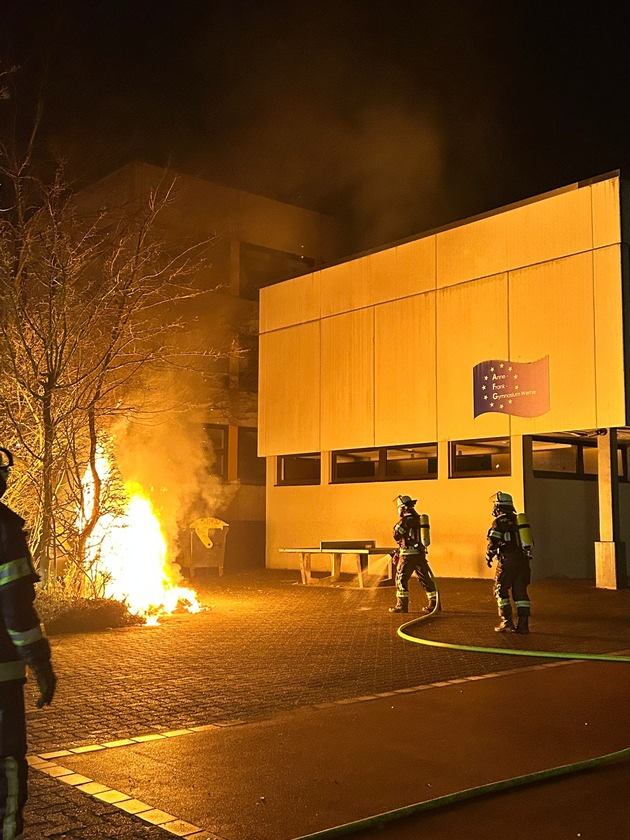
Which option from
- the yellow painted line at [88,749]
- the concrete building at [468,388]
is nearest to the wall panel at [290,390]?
the concrete building at [468,388]

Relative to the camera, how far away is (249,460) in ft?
95.7

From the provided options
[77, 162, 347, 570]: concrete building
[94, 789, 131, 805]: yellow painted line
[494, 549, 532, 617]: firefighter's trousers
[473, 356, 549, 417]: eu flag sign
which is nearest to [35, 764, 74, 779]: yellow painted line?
[94, 789, 131, 805]: yellow painted line

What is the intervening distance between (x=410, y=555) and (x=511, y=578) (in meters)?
2.08

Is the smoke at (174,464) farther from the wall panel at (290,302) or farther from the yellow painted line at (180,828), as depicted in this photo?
the yellow painted line at (180,828)

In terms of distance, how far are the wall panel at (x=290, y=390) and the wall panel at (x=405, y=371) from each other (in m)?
2.23

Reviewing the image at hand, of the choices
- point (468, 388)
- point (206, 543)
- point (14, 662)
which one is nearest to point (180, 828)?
point (14, 662)

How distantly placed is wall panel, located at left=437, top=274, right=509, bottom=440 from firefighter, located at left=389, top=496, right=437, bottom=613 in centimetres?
544

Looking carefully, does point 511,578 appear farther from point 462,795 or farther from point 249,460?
point 249,460

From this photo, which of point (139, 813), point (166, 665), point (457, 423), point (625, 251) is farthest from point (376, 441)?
point (139, 813)

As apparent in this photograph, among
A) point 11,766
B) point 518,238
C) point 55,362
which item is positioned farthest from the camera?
point 518,238

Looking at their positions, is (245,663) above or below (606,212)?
below

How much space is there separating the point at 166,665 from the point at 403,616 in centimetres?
507

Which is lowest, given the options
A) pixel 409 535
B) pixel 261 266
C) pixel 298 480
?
pixel 409 535

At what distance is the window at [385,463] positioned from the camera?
20922mm
